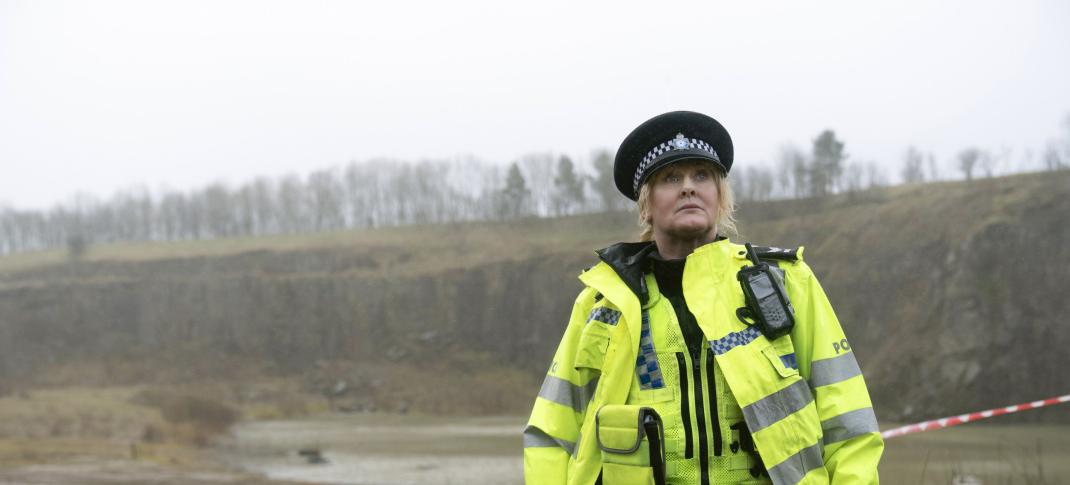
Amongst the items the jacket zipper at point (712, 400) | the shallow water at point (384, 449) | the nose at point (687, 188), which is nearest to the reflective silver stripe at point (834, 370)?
the jacket zipper at point (712, 400)

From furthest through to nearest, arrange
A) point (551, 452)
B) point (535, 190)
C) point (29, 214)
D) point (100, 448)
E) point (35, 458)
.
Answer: point (29, 214) → point (535, 190) → point (100, 448) → point (35, 458) → point (551, 452)

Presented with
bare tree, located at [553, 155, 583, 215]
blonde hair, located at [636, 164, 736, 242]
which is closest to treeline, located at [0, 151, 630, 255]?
bare tree, located at [553, 155, 583, 215]

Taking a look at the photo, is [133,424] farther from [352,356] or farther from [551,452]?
[551,452]

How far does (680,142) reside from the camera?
2959mm

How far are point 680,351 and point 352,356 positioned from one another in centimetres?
3990

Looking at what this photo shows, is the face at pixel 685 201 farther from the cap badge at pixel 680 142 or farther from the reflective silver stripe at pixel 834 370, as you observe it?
the reflective silver stripe at pixel 834 370

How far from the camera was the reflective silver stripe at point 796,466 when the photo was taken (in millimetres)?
2529

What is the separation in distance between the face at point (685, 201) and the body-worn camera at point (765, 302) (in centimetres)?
22

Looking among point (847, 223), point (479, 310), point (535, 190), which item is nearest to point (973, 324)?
point (847, 223)

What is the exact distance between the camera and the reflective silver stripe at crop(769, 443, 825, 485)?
2529mm

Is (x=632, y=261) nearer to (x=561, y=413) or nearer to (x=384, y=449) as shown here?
(x=561, y=413)

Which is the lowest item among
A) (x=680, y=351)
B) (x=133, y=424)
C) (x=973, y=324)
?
(x=133, y=424)

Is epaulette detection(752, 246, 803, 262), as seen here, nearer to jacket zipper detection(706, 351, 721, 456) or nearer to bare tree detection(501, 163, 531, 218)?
jacket zipper detection(706, 351, 721, 456)

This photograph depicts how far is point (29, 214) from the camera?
312 ft
